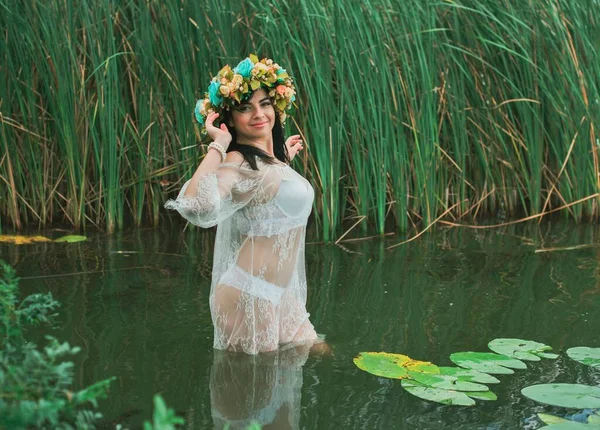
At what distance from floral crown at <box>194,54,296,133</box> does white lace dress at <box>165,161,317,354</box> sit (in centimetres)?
26

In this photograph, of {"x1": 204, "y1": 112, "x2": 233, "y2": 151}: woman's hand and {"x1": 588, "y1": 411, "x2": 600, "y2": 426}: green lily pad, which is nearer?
{"x1": 588, "y1": 411, "x2": 600, "y2": 426}: green lily pad

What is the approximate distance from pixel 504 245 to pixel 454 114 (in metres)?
0.94

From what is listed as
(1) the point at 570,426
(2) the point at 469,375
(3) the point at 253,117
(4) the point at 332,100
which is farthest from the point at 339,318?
(4) the point at 332,100

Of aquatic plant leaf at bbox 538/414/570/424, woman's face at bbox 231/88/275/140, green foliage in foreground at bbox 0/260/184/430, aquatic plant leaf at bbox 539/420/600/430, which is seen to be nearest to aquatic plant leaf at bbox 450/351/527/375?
aquatic plant leaf at bbox 538/414/570/424

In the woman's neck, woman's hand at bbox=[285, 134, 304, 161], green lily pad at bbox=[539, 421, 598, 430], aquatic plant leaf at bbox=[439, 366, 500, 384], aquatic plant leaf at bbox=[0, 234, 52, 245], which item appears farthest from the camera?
aquatic plant leaf at bbox=[0, 234, 52, 245]

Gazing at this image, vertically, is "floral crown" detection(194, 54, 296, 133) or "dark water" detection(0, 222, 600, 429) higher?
"floral crown" detection(194, 54, 296, 133)

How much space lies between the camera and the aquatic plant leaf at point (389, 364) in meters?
3.56

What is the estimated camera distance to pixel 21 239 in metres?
5.75

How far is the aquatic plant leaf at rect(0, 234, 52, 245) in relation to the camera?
5719 millimetres

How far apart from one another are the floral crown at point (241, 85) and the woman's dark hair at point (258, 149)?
2.8 inches

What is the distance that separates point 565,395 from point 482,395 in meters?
0.28

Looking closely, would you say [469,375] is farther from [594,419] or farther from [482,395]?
[594,419]

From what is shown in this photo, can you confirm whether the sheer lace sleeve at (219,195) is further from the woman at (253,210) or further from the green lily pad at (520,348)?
the green lily pad at (520,348)

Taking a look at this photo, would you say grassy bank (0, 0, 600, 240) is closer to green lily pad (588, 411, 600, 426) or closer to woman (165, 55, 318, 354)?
woman (165, 55, 318, 354)
